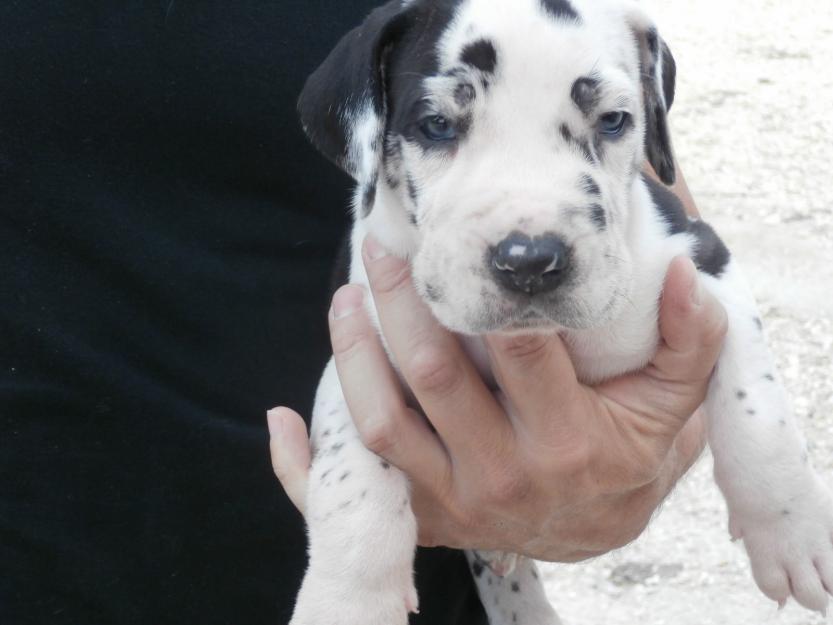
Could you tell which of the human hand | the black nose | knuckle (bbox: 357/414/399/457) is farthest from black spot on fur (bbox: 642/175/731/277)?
knuckle (bbox: 357/414/399/457)

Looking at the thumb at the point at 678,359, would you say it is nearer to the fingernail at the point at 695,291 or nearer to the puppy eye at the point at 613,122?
the fingernail at the point at 695,291

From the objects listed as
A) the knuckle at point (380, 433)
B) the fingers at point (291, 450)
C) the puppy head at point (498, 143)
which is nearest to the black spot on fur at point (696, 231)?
the puppy head at point (498, 143)

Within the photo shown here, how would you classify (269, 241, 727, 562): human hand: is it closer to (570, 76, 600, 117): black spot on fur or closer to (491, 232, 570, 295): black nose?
(491, 232, 570, 295): black nose

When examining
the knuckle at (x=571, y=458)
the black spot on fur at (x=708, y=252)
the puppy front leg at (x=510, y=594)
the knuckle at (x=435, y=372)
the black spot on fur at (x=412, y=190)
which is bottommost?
the puppy front leg at (x=510, y=594)

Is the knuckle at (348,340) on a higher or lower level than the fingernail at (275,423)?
higher

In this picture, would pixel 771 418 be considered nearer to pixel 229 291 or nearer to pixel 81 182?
pixel 229 291
